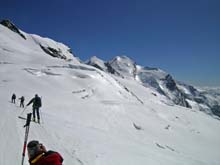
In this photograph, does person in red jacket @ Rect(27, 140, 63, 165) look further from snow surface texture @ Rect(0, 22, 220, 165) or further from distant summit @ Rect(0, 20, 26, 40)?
distant summit @ Rect(0, 20, 26, 40)

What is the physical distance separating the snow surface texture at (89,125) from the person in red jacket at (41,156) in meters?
4.94

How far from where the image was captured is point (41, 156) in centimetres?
412

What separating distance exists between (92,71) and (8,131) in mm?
46596

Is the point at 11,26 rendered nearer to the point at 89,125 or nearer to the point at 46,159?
the point at 89,125

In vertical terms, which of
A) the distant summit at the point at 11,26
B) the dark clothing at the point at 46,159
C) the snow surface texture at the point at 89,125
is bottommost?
the dark clothing at the point at 46,159

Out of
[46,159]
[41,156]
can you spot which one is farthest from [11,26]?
[46,159]

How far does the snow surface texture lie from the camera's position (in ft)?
39.1

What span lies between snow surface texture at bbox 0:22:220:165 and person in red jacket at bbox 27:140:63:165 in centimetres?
494

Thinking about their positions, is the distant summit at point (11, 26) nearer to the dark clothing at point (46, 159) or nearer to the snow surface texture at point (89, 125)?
the snow surface texture at point (89, 125)

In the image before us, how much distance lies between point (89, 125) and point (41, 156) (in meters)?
19.5

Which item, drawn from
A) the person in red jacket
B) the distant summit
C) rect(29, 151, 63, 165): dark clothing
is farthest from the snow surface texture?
the distant summit

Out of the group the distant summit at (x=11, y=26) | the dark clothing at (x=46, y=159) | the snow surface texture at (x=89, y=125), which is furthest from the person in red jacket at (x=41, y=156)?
the distant summit at (x=11, y=26)

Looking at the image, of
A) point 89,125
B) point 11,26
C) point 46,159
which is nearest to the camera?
point 46,159

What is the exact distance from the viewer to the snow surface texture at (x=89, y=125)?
11.9 meters
